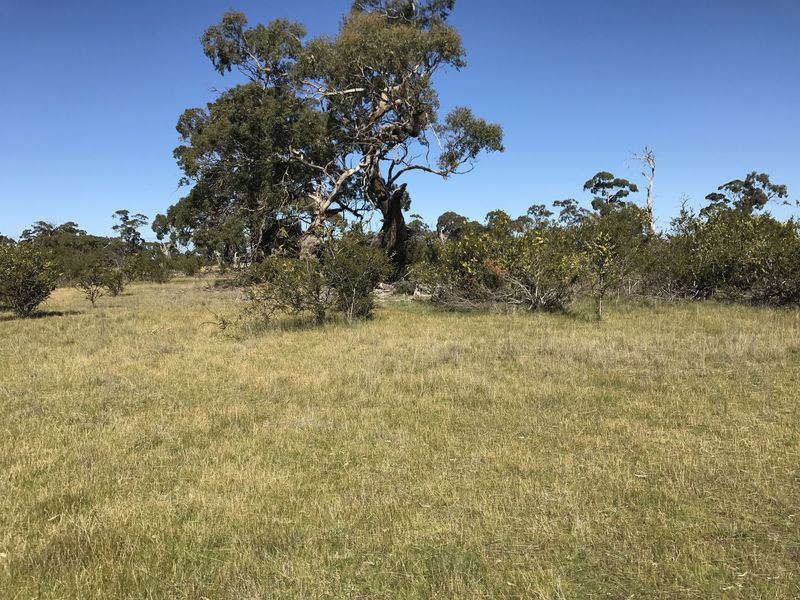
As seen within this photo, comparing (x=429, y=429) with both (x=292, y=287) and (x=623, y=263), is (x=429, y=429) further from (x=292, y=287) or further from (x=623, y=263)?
(x=623, y=263)

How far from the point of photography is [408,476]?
4359 millimetres

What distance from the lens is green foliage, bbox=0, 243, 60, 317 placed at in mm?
16234

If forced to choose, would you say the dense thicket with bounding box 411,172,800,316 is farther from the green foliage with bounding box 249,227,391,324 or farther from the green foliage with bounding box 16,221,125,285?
the green foliage with bounding box 16,221,125,285

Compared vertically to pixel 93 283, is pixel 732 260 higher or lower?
higher

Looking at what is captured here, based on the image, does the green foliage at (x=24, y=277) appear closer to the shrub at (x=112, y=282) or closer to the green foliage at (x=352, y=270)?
the shrub at (x=112, y=282)

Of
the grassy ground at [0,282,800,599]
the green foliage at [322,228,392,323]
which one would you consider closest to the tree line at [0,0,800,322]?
the green foliage at [322,228,392,323]

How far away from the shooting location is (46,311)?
735 inches

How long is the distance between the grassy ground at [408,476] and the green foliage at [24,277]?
897cm

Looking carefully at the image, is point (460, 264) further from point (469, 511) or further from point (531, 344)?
point (469, 511)

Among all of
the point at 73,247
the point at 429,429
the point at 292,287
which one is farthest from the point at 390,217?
the point at 73,247

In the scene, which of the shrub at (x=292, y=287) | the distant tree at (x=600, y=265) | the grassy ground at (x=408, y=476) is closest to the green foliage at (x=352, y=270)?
the shrub at (x=292, y=287)

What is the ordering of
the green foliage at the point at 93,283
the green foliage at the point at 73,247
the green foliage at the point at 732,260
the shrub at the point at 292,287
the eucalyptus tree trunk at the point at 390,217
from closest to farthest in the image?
the shrub at the point at 292,287 → the green foliage at the point at 732,260 → the green foliage at the point at 93,283 → the eucalyptus tree trunk at the point at 390,217 → the green foliage at the point at 73,247

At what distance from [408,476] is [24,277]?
1721 cm

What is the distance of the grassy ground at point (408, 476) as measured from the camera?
9.89ft
